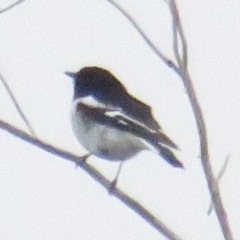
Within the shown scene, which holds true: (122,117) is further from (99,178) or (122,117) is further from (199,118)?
(199,118)

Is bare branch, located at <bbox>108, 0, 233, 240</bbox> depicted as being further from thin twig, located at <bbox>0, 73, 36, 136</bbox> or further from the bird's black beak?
the bird's black beak

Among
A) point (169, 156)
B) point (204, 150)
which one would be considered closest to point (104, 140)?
point (169, 156)

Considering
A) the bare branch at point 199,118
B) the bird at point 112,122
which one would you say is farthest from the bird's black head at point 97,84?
the bare branch at point 199,118

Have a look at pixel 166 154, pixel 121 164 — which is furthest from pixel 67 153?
pixel 121 164

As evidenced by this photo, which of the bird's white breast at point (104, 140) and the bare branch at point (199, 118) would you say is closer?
the bare branch at point (199, 118)

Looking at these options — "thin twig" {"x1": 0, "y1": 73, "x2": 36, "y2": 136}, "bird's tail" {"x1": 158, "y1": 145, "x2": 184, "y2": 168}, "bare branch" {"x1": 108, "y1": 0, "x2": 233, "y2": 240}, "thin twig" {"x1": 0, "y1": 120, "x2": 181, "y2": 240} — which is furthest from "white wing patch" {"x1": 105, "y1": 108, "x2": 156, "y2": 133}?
"bare branch" {"x1": 108, "y1": 0, "x2": 233, "y2": 240}

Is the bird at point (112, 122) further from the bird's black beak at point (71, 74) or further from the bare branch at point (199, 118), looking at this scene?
Answer: the bare branch at point (199, 118)

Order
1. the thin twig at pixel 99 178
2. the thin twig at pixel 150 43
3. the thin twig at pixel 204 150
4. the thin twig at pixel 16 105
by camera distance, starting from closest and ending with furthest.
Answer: the thin twig at pixel 204 150 < the thin twig at pixel 150 43 < the thin twig at pixel 99 178 < the thin twig at pixel 16 105
